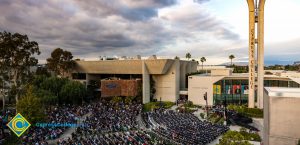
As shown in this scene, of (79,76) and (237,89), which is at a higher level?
(79,76)

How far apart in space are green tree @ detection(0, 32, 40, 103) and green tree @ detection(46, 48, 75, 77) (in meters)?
13.6

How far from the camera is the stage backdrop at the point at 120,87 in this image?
51.5 metres

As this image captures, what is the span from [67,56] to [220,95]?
36.6 meters

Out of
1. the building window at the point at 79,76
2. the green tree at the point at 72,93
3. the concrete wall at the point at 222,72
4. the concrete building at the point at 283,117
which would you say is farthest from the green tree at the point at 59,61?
the concrete building at the point at 283,117

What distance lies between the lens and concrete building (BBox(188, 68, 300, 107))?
48.5 m

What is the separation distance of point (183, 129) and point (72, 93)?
27588 mm

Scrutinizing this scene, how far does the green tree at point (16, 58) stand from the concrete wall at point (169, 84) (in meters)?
27.0

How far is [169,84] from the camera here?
53.8 metres

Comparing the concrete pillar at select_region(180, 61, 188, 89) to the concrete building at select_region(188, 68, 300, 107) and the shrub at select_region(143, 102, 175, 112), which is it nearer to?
the concrete building at select_region(188, 68, 300, 107)

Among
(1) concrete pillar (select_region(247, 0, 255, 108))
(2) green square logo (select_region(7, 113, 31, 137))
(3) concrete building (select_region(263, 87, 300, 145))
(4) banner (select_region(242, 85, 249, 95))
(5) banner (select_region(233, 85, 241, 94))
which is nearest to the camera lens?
(3) concrete building (select_region(263, 87, 300, 145))

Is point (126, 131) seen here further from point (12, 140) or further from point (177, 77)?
point (177, 77)

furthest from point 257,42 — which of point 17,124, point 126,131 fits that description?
point 17,124

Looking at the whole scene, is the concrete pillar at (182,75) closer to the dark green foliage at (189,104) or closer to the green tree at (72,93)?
the dark green foliage at (189,104)

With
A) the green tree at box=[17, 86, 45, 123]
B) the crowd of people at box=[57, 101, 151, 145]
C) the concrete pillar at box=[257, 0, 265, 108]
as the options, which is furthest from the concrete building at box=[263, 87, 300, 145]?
the concrete pillar at box=[257, 0, 265, 108]
